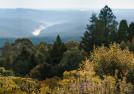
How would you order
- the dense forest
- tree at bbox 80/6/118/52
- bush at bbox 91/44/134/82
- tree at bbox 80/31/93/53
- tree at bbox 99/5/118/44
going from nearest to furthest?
the dense forest
bush at bbox 91/44/134/82
tree at bbox 80/6/118/52
tree at bbox 80/31/93/53
tree at bbox 99/5/118/44

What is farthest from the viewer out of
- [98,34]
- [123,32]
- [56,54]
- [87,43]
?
[98,34]

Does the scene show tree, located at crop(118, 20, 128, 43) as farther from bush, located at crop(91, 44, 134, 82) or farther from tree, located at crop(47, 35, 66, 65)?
bush, located at crop(91, 44, 134, 82)

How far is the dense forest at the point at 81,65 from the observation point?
33.6m

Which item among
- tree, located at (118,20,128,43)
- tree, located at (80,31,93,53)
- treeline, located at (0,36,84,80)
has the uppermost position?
tree, located at (118,20,128,43)

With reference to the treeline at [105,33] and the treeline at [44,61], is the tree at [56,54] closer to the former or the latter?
the treeline at [44,61]

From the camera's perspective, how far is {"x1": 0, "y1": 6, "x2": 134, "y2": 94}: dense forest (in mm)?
33594

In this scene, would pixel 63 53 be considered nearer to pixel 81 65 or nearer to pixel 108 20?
pixel 108 20

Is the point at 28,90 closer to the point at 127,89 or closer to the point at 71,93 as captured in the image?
the point at 71,93

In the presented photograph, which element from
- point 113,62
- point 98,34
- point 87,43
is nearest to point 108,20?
point 98,34

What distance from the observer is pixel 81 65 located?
43.2m

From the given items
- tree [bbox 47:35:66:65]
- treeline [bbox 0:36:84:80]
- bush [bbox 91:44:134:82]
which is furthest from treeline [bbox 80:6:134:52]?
bush [bbox 91:44:134:82]

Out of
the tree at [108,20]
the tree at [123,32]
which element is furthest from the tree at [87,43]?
the tree at [123,32]

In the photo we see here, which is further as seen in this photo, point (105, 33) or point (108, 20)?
point (108, 20)

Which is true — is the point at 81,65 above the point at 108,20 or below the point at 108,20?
below
